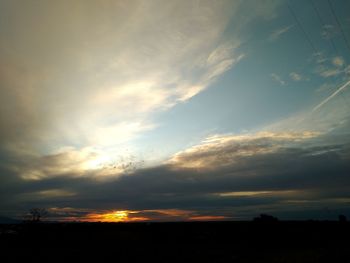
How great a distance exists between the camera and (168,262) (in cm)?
5497

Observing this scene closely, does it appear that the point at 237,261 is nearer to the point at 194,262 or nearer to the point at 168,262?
the point at 194,262

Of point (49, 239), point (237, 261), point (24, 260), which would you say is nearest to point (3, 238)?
point (49, 239)

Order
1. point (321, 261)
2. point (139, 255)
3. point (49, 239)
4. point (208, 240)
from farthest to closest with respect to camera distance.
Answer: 1. point (208, 240)
2. point (49, 239)
3. point (139, 255)
4. point (321, 261)

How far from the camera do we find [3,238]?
3438 inches

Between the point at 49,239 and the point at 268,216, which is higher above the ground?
the point at 268,216

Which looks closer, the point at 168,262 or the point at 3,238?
the point at 168,262

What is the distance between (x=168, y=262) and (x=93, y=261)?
13931mm

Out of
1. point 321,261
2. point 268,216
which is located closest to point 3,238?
point 321,261

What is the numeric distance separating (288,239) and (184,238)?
118 feet

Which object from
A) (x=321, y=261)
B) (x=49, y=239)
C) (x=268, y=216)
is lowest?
(x=321, y=261)

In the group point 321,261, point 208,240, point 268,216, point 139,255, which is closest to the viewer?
point 321,261

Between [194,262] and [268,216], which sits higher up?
[268,216]

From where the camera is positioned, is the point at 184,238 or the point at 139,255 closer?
the point at 139,255

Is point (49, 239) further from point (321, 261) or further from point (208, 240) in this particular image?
point (321, 261)
